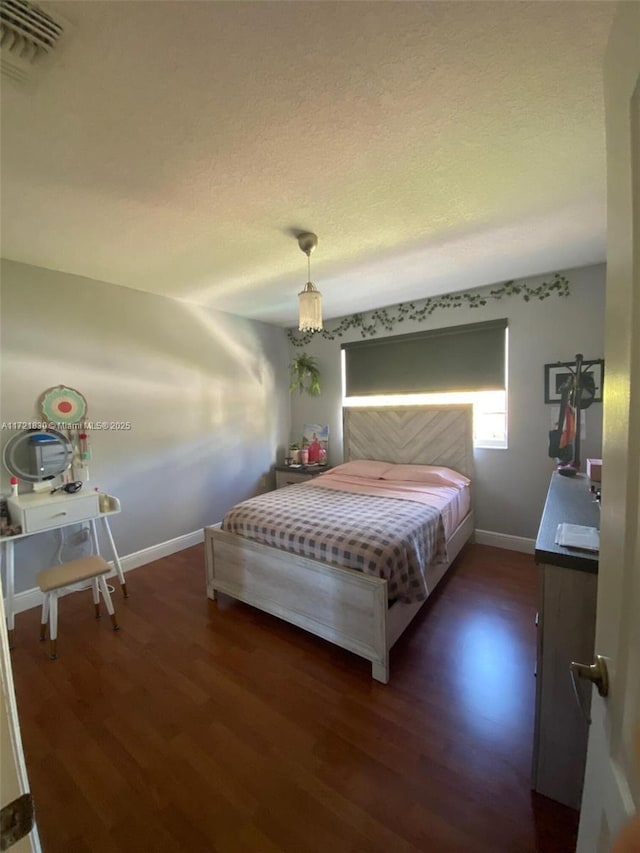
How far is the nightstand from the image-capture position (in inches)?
157

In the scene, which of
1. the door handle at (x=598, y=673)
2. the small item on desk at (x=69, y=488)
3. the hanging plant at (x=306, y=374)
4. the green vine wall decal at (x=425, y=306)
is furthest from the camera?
the hanging plant at (x=306, y=374)

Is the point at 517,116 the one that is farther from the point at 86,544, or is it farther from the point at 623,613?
the point at 86,544

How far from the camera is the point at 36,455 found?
2469 mm

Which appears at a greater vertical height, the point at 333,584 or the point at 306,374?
the point at 306,374

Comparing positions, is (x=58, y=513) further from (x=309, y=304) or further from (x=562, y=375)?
(x=562, y=375)

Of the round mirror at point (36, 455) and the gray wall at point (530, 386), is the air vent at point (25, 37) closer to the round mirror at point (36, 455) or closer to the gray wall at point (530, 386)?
the round mirror at point (36, 455)

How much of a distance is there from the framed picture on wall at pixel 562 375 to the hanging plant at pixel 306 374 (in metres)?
2.32

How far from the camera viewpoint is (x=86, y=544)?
2779 millimetres

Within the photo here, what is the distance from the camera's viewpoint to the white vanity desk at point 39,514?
85.4 inches

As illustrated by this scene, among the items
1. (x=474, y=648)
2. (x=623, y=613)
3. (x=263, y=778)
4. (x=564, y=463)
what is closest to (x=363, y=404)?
(x=564, y=463)

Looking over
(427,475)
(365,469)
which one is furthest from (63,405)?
(427,475)

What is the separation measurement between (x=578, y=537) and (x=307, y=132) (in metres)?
1.81

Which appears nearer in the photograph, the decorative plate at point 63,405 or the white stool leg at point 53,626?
the white stool leg at point 53,626

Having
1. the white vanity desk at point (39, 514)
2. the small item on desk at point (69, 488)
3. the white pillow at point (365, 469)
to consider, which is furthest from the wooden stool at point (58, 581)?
the white pillow at point (365, 469)
